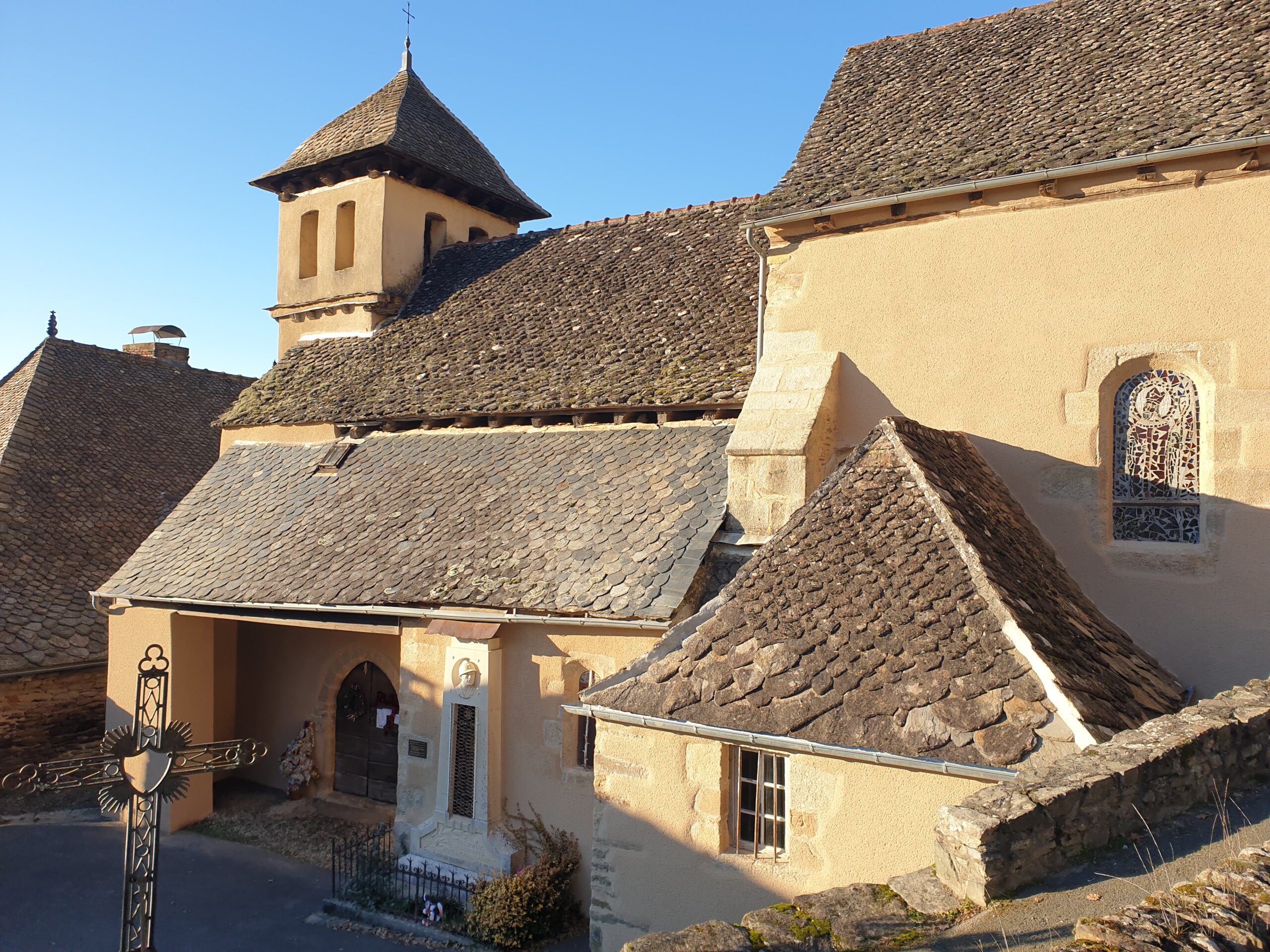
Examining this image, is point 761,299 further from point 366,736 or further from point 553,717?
point 366,736

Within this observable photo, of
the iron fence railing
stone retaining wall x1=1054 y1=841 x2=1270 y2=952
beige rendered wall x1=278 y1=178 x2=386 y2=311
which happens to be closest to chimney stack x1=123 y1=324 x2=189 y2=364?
beige rendered wall x1=278 y1=178 x2=386 y2=311

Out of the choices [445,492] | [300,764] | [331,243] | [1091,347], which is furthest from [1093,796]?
[331,243]

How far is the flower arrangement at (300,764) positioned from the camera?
12.5 m

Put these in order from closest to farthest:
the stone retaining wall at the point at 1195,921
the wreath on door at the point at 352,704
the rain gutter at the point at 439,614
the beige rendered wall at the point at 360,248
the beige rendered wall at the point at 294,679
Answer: the stone retaining wall at the point at 1195,921
the rain gutter at the point at 439,614
the beige rendered wall at the point at 294,679
the wreath on door at the point at 352,704
the beige rendered wall at the point at 360,248

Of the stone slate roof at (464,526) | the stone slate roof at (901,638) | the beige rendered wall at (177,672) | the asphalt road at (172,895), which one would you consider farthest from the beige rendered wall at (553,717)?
the beige rendered wall at (177,672)

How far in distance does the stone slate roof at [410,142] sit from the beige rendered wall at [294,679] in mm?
7827

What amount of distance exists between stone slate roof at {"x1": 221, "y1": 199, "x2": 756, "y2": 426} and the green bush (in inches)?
187

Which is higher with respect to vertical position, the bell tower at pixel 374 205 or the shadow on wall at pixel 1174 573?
the bell tower at pixel 374 205

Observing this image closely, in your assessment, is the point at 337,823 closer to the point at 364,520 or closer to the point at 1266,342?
the point at 364,520

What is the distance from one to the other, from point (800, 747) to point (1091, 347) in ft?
14.6

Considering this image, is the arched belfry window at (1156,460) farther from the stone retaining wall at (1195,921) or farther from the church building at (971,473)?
the stone retaining wall at (1195,921)

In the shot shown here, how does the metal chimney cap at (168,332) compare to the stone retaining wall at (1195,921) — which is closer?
the stone retaining wall at (1195,921)

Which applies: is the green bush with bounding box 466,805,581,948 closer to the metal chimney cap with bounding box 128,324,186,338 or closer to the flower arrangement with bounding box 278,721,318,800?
the flower arrangement with bounding box 278,721,318,800

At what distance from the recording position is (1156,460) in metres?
7.55
